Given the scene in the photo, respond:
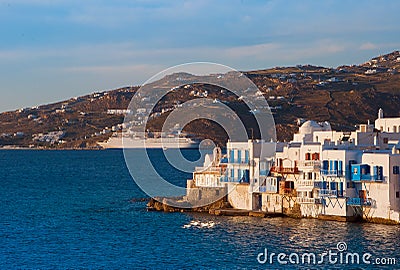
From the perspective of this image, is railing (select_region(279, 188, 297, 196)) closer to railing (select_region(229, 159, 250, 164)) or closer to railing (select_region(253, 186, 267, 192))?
railing (select_region(253, 186, 267, 192))

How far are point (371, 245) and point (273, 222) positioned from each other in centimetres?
1069

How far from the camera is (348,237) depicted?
4841cm

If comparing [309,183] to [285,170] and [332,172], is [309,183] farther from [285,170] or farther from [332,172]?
[285,170]

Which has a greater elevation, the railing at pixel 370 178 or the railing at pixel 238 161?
the railing at pixel 238 161

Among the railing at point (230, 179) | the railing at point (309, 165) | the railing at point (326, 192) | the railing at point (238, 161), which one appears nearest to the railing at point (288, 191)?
the railing at point (309, 165)

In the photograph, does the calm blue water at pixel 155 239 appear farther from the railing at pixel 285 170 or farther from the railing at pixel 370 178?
the railing at pixel 285 170

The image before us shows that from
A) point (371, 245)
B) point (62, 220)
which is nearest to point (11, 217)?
point (62, 220)

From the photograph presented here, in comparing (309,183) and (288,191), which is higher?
(309,183)

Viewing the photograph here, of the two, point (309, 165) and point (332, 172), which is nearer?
point (332, 172)

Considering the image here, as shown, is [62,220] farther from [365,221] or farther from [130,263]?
[365,221]
